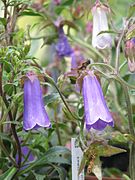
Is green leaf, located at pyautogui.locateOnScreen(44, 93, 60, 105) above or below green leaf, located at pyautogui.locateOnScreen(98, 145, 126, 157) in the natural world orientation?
above

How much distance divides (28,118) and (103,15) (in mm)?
269

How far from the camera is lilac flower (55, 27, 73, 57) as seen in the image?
1135mm

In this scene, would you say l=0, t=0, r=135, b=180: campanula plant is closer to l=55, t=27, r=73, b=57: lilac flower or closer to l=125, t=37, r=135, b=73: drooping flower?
l=125, t=37, r=135, b=73: drooping flower

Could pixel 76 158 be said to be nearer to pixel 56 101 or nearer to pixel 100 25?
pixel 56 101

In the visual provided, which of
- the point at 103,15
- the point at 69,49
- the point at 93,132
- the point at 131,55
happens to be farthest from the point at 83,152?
the point at 69,49

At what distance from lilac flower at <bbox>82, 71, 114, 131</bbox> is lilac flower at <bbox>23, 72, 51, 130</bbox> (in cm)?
6

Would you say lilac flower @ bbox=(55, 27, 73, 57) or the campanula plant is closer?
the campanula plant

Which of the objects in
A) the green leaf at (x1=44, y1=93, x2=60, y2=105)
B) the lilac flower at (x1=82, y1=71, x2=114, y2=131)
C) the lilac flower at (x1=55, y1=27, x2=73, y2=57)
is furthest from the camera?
the lilac flower at (x1=55, y1=27, x2=73, y2=57)

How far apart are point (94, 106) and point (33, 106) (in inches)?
3.6

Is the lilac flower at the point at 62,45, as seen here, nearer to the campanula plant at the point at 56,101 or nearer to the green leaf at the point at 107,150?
the campanula plant at the point at 56,101

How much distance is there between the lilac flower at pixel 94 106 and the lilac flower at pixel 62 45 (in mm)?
462

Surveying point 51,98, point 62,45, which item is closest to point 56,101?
point 51,98

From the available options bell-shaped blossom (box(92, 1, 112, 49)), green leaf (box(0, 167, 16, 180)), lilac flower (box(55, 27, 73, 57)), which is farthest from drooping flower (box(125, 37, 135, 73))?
lilac flower (box(55, 27, 73, 57))

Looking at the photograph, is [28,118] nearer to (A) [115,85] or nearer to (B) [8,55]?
(B) [8,55]
